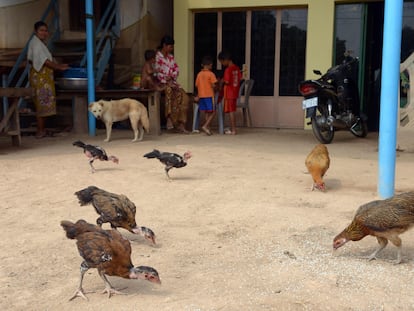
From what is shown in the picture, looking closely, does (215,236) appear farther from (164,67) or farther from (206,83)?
(164,67)

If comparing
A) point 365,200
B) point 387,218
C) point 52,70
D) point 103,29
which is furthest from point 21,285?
point 103,29

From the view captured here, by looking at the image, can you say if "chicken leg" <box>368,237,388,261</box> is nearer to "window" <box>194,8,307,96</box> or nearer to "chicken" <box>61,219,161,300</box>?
"chicken" <box>61,219,161,300</box>

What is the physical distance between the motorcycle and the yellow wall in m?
1.29

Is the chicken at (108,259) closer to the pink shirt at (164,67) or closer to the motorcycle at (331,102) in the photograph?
the motorcycle at (331,102)

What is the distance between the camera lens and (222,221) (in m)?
4.34

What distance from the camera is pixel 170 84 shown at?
10.2 meters

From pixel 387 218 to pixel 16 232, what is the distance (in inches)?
107

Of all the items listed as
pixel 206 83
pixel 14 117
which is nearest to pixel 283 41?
pixel 206 83

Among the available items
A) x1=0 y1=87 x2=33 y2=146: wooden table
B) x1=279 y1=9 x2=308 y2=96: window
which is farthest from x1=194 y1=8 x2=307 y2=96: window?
x1=0 y1=87 x2=33 y2=146: wooden table

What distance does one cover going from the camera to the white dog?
28.6 feet

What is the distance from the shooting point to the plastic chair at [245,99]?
425 inches

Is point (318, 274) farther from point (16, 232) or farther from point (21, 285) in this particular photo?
point (16, 232)

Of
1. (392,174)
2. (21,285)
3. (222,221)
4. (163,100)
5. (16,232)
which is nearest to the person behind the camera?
(21,285)

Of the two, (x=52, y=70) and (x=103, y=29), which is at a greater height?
(x=103, y=29)
